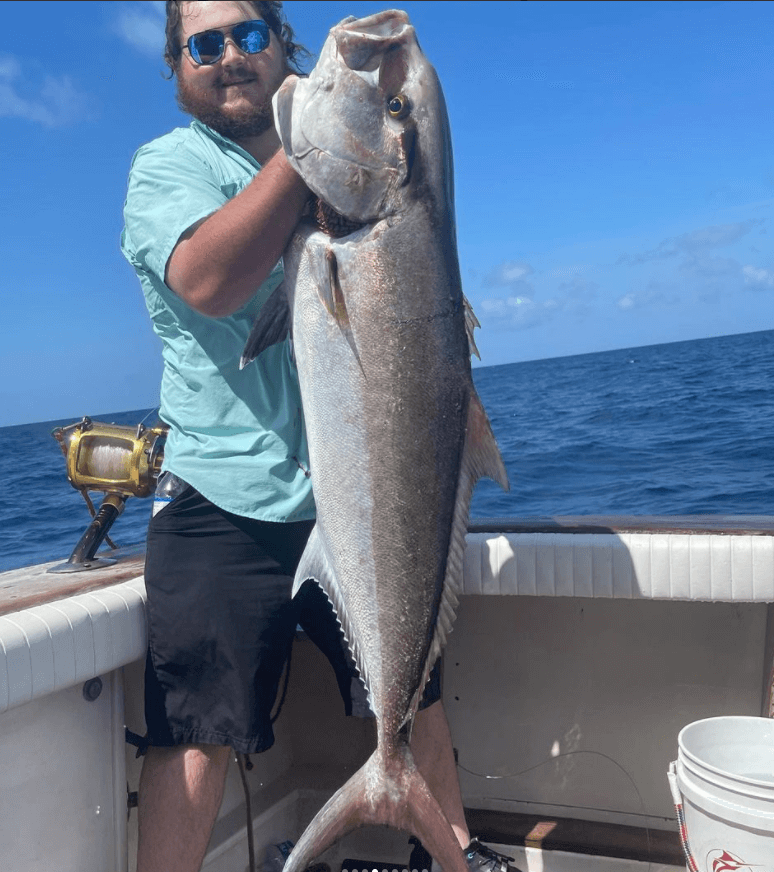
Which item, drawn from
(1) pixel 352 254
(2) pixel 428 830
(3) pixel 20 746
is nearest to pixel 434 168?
(1) pixel 352 254

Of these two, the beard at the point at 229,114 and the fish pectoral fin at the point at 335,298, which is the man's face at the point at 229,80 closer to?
the beard at the point at 229,114

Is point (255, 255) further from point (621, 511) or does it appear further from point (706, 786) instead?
point (621, 511)

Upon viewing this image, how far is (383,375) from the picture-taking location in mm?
1867

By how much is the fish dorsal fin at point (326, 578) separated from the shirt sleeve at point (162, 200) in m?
0.75

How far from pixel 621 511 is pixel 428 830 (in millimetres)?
8407

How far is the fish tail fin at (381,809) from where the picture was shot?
1.97 meters

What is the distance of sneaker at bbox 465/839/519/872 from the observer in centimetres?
244

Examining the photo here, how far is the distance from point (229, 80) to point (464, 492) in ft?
4.20

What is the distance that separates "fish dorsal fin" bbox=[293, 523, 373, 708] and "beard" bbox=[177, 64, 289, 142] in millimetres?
1125

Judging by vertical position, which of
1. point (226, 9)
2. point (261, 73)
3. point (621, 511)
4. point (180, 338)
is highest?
point (226, 9)

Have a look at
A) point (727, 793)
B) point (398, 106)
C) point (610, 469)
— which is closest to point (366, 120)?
point (398, 106)

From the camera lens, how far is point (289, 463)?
7.30 ft

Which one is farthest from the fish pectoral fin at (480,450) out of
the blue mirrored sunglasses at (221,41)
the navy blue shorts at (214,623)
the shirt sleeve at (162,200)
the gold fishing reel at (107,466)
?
the gold fishing reel at (107,466)

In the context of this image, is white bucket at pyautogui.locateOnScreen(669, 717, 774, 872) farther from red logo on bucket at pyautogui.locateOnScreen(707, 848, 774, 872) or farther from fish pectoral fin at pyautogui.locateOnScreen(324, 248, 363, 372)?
fish pectoral fin at pyautogui.locateOnScreen(324, 248, 363, 372)
